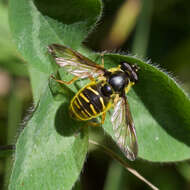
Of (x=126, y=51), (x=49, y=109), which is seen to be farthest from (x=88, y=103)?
(x=126, y=51)

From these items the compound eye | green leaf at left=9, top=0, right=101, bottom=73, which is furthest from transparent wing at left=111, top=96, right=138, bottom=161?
green leaf at left=9, top=0, right=101, bottom=73

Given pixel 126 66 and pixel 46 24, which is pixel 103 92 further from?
pixel 46 24

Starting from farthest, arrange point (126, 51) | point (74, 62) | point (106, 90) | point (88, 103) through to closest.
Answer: point (126, 51), point (106, 90), point (74, 62), point (88, 103)

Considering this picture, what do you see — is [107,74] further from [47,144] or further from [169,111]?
[47,144]

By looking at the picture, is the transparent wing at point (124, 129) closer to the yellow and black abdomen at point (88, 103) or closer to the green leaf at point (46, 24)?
the yellow and black abdomen at point (88, 103)

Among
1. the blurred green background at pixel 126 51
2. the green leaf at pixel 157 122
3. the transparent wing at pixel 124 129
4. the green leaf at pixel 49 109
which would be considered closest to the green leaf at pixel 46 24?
the green leaf at pixel 49 109
